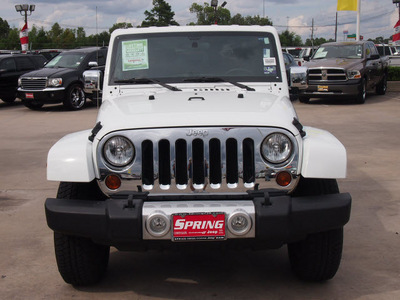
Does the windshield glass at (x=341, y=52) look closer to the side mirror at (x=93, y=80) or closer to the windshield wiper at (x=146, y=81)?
the side mirror at (x=93, y=80)

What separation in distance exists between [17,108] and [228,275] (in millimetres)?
15130

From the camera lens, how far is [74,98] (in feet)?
55.9

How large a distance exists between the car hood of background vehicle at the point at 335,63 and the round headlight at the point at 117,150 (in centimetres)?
1375

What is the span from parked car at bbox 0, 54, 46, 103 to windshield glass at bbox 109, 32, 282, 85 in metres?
14.2

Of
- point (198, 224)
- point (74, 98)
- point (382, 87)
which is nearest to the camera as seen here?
point (198, 224)

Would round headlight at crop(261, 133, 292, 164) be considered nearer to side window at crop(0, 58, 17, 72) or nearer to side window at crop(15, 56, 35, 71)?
side window at crop(0, 58, 17, 72)

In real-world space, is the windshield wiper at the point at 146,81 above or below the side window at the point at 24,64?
above

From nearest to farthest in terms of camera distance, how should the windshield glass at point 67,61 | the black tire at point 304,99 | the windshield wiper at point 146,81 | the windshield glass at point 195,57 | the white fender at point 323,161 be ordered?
the white fender at point 323,161, the windshield wiper at point 146,81, the windshield glass at point 195,57, the windshield glass at point 67,61, the black tire at point 304,99

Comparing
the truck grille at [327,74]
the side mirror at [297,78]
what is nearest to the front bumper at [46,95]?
the truck grille at [327,74]

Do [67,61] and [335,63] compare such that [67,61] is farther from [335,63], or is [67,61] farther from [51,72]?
[335,63]

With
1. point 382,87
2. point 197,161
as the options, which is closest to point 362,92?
point 382,87

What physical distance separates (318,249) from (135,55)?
2.26 meters

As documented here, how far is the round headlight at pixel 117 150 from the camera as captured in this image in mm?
3725

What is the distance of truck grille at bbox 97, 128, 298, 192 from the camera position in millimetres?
3686
